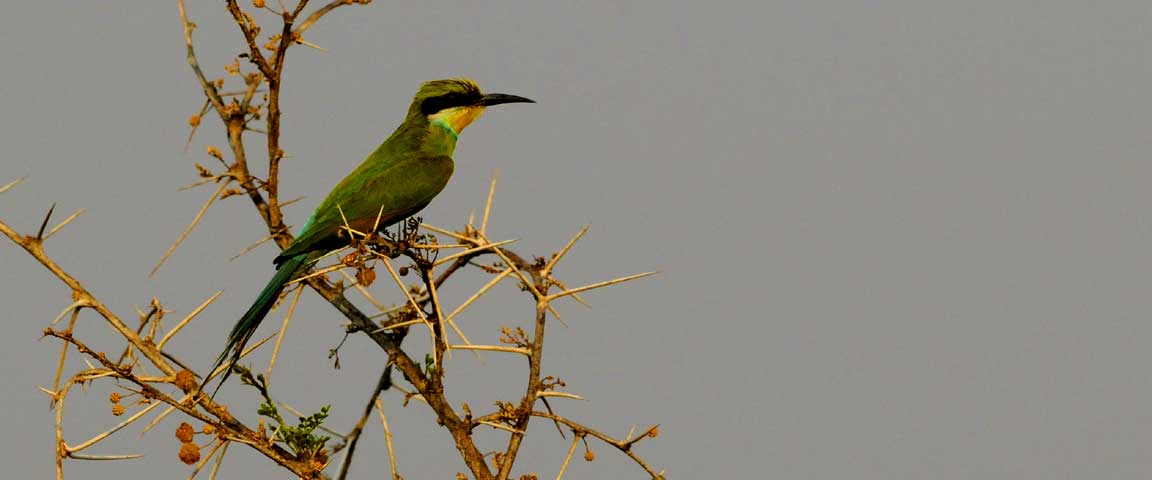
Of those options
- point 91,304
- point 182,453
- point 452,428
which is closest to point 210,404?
point 182,453

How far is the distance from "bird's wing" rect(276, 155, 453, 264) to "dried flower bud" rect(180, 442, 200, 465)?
122 centimetres

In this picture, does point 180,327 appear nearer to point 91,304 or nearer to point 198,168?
point 91,304

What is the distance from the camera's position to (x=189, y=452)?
362cm

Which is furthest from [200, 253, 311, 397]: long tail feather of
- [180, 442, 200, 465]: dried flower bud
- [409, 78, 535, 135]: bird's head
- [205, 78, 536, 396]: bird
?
[409, 78, 535, 135]: bird's head

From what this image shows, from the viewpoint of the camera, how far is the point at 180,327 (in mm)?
3762

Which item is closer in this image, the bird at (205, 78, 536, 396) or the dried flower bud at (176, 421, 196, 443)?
the dried flower bud at (176, 421, 196, 443)

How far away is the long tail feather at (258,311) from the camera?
13.3 feet

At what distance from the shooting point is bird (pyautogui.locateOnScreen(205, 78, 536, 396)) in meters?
4.51

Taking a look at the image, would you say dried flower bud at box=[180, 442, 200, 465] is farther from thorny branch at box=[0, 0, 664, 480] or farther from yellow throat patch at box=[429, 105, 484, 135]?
yellow throat patch at box=[429, 105, 484, 135]

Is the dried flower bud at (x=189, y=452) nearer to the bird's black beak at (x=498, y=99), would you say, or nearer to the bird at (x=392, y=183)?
the bird at (x=392, y=183)

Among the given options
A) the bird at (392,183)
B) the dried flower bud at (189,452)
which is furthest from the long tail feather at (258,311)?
the dried flower bud at (189,452)

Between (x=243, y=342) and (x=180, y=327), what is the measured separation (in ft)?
1.48

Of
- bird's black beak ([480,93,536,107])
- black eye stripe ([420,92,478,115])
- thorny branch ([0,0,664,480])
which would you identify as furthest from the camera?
bird's black beak ([480,93,536,107])

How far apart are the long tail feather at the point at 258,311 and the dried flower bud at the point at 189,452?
323mm
